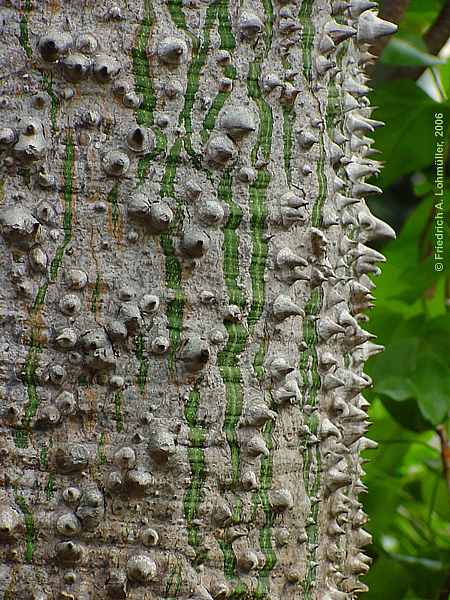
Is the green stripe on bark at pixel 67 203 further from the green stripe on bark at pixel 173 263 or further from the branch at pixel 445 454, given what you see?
the branch at pixel 445 454

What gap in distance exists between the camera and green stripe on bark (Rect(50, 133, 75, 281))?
0.52 metres

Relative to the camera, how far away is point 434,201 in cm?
106

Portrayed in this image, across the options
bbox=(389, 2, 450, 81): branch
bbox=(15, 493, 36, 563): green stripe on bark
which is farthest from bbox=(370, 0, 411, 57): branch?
bbox=(15, 493, 36, 563): green stripe on bark

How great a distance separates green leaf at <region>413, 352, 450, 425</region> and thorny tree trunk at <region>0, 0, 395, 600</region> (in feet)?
1.28

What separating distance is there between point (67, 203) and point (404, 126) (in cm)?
61

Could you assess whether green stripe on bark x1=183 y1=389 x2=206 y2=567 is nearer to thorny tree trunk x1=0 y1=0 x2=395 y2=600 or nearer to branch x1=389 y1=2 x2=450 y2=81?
thorny tree trunk x1=0 y1=0 x2=395 y2=600

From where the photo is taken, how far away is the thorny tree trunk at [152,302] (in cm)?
52

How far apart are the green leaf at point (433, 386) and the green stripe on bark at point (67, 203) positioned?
0.53m

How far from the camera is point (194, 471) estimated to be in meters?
0.53

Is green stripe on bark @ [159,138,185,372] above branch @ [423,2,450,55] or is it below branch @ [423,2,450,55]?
below

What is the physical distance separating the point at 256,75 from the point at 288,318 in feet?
0.52

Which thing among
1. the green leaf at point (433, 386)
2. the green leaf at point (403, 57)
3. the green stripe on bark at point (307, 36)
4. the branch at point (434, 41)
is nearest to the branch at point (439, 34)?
the branch at point (434, 41)

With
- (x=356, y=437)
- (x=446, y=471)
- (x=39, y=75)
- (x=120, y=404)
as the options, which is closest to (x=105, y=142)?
(x=39, y=75)

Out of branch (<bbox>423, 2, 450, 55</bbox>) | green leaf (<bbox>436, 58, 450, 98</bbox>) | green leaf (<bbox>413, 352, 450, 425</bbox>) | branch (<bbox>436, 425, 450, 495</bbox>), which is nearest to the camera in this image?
green leaf (<bbox>413, 352, 450, 425</bbox>)
